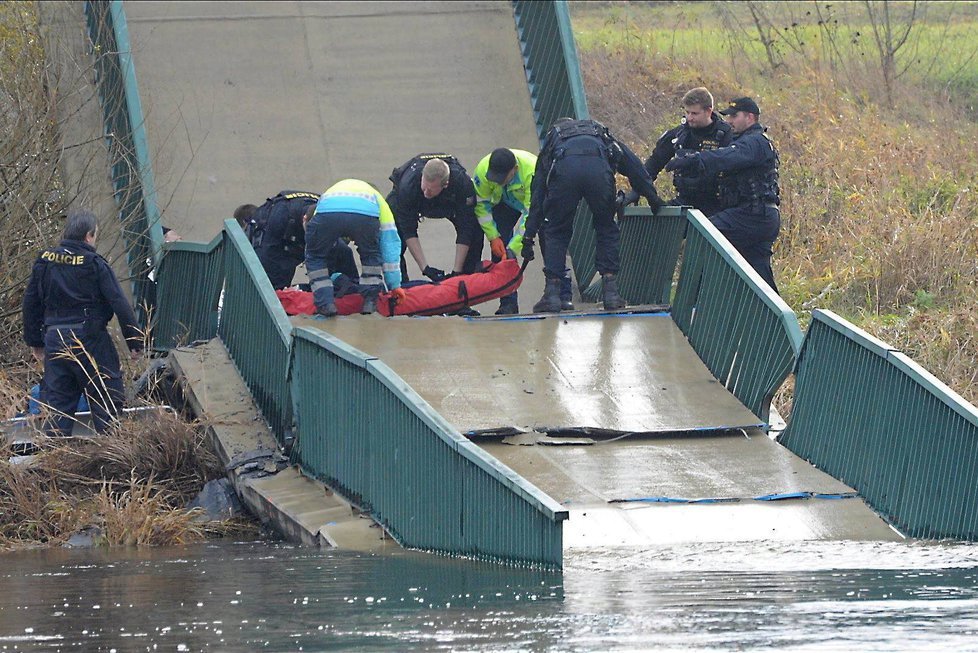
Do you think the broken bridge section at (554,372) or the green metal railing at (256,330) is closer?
the broken bridge section at (554,372)

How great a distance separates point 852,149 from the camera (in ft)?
57.8

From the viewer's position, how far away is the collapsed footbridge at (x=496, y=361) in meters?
7.88

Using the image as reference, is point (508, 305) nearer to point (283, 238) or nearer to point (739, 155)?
point (283, 238)

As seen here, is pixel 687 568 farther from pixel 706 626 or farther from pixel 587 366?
pixel 587 366

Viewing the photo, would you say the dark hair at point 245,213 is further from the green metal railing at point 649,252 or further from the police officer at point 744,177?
the police officer at point 744,177

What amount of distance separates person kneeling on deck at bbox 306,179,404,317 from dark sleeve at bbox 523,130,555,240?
122 centimetres

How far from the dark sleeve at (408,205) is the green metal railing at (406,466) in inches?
115

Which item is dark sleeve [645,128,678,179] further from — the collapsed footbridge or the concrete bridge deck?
the concrete bridge deck

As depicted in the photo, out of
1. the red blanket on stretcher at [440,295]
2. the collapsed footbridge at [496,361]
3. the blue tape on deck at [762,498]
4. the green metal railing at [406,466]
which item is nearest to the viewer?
the green metal railing at [406,466]

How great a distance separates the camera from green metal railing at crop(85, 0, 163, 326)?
44.9 feet

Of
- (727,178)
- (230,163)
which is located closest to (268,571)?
(727,178)

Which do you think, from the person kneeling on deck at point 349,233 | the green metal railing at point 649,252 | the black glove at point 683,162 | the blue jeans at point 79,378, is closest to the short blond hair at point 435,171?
the person kneeling on deck at point 349,233

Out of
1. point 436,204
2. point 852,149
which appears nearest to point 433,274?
point 436,204

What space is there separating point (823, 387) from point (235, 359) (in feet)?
14.1
